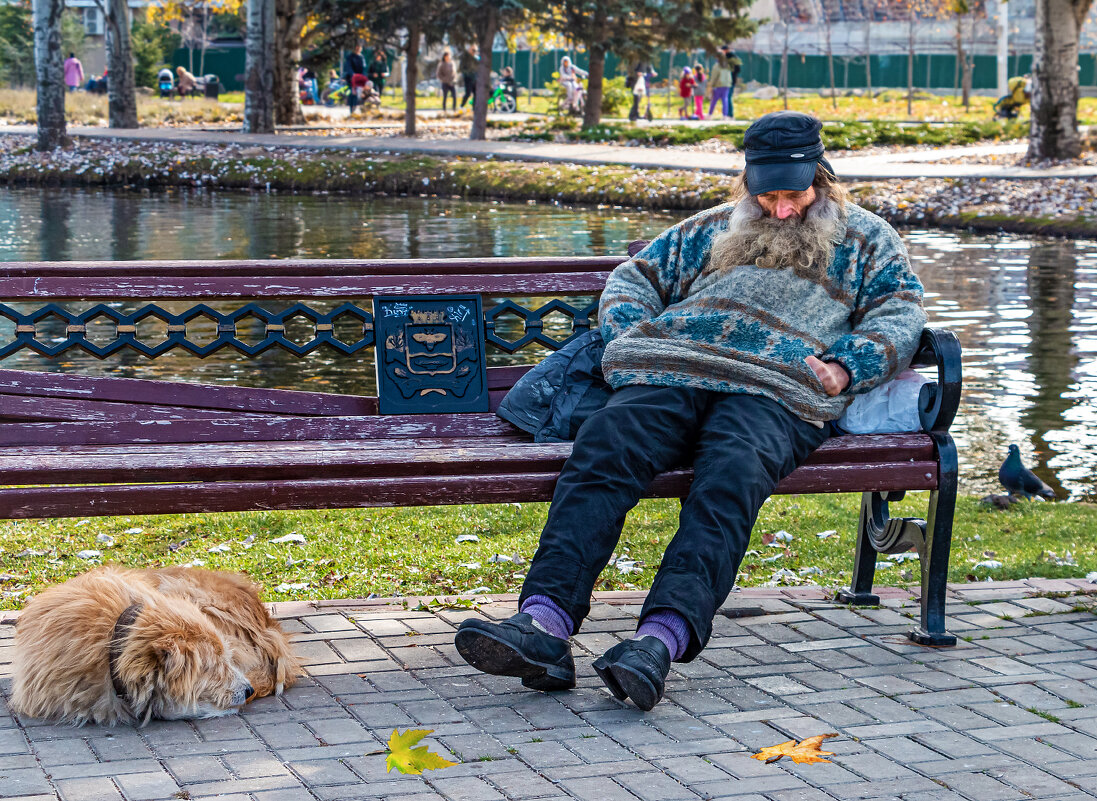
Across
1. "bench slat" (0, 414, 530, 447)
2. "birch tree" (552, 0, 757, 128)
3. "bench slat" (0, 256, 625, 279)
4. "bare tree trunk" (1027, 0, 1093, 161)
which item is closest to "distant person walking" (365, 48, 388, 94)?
"birch tree" (552, 0, 757, 128)

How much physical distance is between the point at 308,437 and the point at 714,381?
1.26 m

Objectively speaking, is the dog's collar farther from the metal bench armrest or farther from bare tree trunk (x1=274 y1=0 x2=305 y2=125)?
bare tree trunk (x1=274 y1=0 x2=305 y2=125)

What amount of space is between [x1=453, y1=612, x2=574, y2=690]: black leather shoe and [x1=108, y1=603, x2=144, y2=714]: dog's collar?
2.48ft

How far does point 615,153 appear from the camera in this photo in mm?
23891

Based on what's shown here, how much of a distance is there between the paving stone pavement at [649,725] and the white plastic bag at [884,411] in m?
0.60

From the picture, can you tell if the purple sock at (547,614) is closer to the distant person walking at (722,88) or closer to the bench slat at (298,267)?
the bench slat at (298,267)

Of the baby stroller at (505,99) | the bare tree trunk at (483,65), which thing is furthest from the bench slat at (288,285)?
the baby stroller at (505,99)

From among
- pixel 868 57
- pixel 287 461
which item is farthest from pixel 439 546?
pixel 868 57

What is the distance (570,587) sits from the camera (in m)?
3.35

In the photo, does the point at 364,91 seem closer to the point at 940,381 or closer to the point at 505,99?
the point at 505,99

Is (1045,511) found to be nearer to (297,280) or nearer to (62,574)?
(297,280)

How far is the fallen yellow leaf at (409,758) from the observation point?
118 inches

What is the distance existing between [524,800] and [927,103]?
136 ft

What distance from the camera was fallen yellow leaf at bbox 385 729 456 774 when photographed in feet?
9.82
